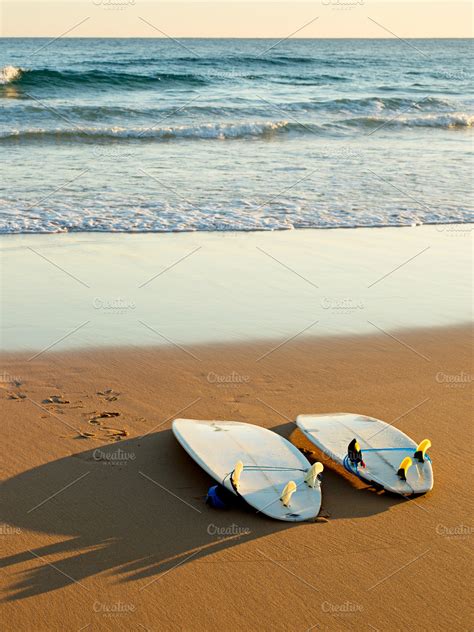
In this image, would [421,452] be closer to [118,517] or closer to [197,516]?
[197,516]

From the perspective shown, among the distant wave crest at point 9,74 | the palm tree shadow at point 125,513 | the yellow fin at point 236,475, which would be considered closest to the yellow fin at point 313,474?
the palm tree shadow at point 125,513

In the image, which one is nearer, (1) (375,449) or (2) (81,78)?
(1) (375,449)

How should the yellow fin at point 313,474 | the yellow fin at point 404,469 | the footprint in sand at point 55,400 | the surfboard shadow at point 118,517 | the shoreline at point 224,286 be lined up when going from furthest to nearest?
the shoreline at point 224,286
the footprint in sand at point 55,400
the yellow fin at point 404,469
the yellow fin at point 313,474
the surfboard shadow at point 118,517

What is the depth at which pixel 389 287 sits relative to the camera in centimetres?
1024

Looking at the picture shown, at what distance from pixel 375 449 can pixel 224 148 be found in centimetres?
1538

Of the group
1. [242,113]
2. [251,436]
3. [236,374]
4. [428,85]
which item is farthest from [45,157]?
A: [428,85]

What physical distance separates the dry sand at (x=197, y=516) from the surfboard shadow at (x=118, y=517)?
0.01 m

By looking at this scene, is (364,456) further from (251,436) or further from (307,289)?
(307,289)

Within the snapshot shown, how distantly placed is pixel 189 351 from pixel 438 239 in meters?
6.01

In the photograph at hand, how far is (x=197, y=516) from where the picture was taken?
5.34m

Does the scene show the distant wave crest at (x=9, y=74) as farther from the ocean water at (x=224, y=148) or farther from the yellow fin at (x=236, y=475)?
the yellow fin at (x=236, y=475)

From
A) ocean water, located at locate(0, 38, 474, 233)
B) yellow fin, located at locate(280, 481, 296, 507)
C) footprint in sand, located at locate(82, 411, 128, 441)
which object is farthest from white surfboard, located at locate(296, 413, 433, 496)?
ocean water, located at locate(0, 38, 474, 233)

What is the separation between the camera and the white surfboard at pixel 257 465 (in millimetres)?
5398

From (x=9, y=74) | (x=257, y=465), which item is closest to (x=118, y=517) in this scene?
(x=257, y=465)
